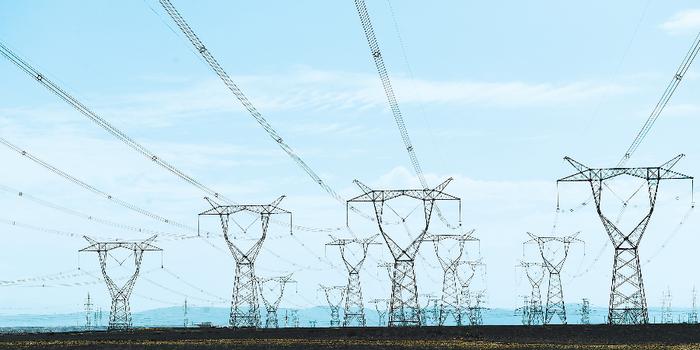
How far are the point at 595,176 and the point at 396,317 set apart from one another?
31353mm

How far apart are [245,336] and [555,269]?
77031mm

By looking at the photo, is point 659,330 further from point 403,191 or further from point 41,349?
point 41,349

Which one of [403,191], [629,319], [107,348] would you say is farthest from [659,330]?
[107,348]

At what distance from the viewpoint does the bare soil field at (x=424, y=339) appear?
75188 millimetres

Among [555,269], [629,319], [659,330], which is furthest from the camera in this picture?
[555,269]

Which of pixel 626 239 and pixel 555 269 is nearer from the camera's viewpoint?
pixel 626 239

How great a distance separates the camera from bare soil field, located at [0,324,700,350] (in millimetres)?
75188

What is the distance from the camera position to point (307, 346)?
7469cm

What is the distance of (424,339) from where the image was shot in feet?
288

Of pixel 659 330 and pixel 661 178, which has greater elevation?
pixel 661 178

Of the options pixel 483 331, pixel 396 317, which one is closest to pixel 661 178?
pixel 483 331

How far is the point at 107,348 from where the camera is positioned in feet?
247

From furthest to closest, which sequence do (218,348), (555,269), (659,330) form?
(555,269), (659,330), (218,348)

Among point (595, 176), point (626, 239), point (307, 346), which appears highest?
point (595, 176)
